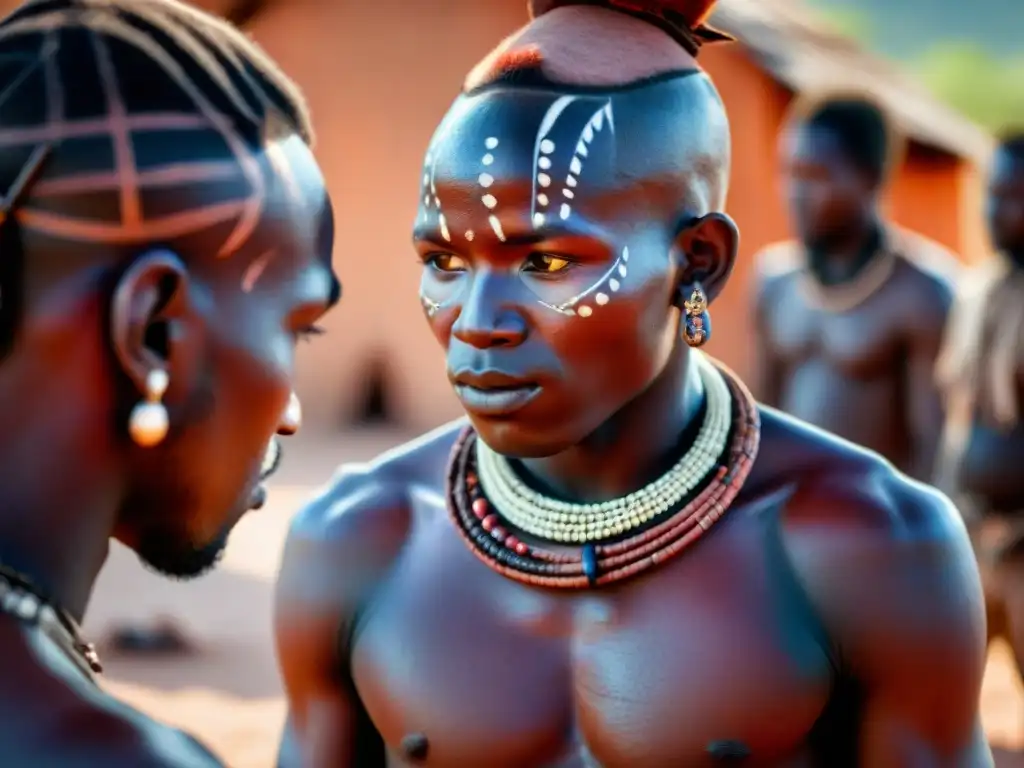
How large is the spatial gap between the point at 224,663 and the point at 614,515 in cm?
569

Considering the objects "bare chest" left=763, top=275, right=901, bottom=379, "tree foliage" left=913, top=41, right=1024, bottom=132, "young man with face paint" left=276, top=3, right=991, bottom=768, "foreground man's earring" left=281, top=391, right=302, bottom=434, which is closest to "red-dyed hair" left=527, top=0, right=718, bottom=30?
"young man with face paint" left=276, top=3, right=991, bottom=768

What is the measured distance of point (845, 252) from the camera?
6.45 m

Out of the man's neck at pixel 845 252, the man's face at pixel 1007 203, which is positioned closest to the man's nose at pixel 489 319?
the man's neck at pixel 845 252

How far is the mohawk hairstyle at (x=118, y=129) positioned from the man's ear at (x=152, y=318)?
4cm

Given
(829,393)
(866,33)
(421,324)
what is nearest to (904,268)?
(829,393)

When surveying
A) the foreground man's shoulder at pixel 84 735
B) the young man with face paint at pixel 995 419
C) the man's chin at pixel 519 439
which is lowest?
the young man with face paint at pixel 995 419

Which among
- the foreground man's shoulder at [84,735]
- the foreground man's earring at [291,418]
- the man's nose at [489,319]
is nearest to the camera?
the foreground man's shoulder at [84,735]

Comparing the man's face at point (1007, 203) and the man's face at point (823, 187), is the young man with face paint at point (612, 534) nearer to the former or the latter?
the man's face at point (823, 187)

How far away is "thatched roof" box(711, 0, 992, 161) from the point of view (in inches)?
511

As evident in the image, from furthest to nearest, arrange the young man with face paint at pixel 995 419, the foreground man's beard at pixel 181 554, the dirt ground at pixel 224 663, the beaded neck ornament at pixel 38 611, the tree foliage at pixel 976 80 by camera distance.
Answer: the tree foliage at pixel 976 80
the dirt ground at pixel 224 663
the young man with face paint at pixel 995 419
the foreground man's beard at pixel 181 554
the beaded neck ornament at pixel 38 611

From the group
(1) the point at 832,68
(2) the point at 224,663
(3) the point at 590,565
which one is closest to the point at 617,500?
(3) the point at 590,565

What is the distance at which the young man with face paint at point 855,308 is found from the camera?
6250 millimetres

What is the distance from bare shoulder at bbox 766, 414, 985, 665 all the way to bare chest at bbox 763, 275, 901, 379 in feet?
12.5

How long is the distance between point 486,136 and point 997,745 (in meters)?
4.94
